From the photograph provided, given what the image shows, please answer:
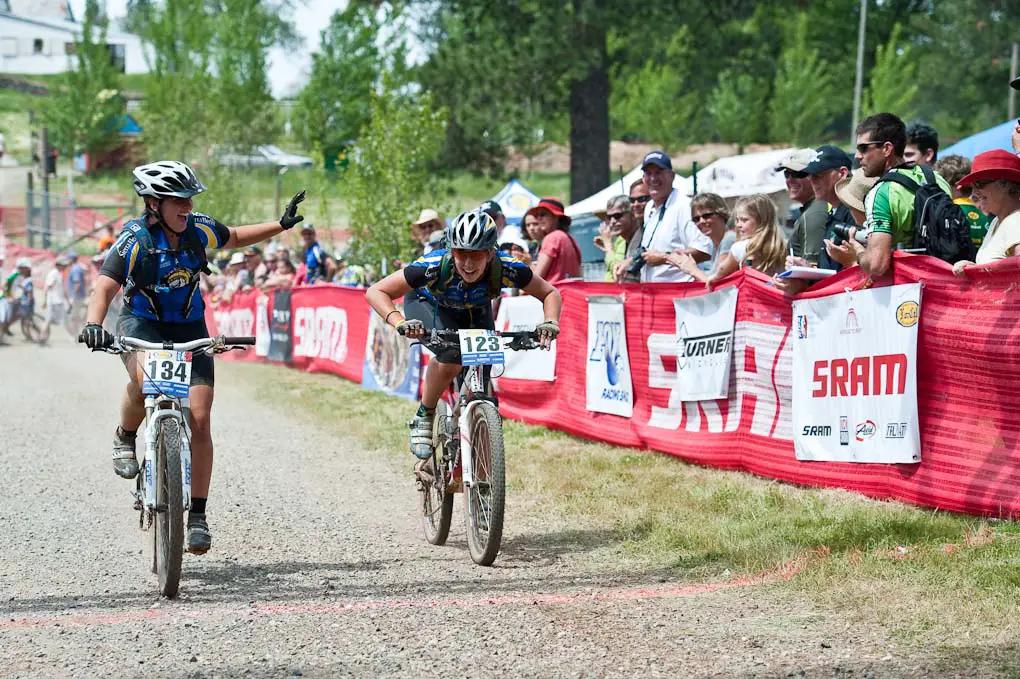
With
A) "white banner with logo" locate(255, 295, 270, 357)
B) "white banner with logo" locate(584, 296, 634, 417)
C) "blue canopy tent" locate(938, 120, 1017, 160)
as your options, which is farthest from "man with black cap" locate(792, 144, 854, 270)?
"white banner with logo" locate(255, 295, 270, 357)

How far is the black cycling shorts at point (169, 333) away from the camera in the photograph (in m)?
6.85

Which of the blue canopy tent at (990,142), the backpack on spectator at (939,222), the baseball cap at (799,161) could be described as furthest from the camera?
the blue canopy tent at (990,142)

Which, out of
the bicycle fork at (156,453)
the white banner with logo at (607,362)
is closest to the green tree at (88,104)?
the white banner with logo at (607,362)

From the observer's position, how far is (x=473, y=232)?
6.88 m

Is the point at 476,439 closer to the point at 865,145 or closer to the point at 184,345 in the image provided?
the point at 184,345

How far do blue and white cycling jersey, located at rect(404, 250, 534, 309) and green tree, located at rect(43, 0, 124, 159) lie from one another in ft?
252

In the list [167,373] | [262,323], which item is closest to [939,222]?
[167,373]

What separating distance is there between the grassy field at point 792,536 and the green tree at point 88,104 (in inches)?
2956

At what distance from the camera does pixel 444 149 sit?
3738 cm

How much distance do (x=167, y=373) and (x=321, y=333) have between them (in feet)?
45.0

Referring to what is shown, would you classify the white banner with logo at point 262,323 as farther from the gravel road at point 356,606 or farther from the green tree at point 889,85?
the green tree at point 889,85

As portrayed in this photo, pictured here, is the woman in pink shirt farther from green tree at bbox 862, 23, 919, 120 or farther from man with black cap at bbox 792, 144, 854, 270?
green tree at bbox 862, 23, 919, 120

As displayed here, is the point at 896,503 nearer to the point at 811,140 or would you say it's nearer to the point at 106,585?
the point at 106,585

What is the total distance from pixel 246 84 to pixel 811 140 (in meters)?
29.3
